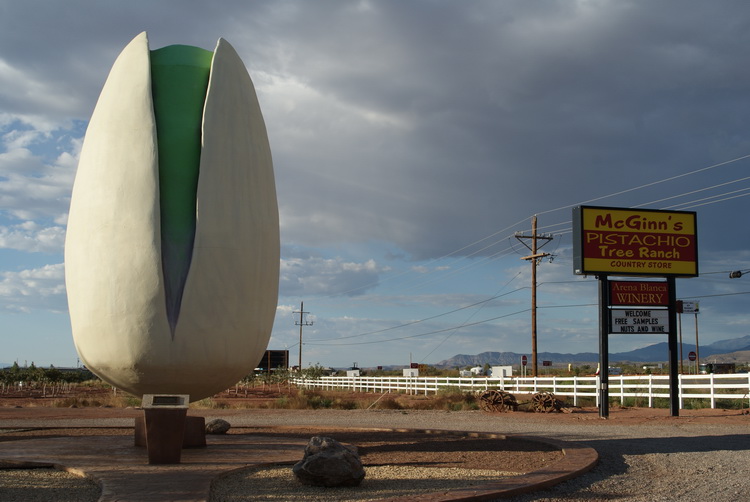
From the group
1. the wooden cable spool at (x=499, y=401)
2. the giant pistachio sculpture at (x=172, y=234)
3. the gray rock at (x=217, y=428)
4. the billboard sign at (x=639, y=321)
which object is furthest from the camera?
the wooden cable spool at (x=499, y=401)

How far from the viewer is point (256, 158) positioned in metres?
10.7

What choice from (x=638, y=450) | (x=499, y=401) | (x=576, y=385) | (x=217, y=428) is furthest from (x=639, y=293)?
(x=217, y=428)

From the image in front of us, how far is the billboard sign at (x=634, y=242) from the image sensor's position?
20781 millimetres

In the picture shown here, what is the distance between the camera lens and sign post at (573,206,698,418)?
20797 millimetres

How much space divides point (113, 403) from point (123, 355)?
2354 cm

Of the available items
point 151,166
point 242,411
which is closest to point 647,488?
point 151,166

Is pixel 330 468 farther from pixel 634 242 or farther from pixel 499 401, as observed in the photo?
pixel 499 401

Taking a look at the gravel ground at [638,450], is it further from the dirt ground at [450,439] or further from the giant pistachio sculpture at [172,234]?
the giant pistachio sculpture at [172,234]

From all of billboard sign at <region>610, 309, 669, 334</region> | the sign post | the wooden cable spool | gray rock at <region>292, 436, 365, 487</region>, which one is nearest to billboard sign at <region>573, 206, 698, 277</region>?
the sign post

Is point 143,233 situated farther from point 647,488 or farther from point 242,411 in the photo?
point 242,411

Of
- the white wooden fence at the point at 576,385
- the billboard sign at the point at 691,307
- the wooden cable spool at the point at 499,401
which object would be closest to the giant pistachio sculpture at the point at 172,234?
the wooden cable spool at the point at 499,401

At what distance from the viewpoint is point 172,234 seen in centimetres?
981

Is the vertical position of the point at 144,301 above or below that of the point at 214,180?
below

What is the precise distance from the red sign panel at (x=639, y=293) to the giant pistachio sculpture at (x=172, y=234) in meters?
14.0
